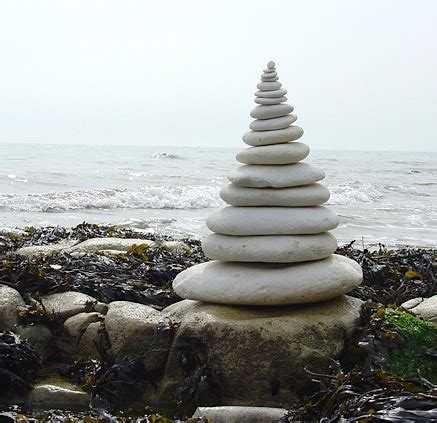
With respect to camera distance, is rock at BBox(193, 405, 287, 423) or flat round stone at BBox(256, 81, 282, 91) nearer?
rock at BBox(193, 405, 287, 423)

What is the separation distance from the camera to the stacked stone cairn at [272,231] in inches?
194

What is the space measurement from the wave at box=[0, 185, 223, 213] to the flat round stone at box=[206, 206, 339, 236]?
1262cm

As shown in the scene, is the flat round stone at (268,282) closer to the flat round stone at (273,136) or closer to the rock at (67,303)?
the rock at (67,303)

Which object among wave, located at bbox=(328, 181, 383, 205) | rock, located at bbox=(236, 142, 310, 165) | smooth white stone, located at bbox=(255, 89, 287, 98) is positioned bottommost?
wave, located at bbox=(328, 181, 383, 205)

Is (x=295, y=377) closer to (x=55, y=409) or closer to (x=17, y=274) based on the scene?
(x=55, y=409)

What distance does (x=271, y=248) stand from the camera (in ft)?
16.4

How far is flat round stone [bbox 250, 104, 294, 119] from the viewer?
5363 mm

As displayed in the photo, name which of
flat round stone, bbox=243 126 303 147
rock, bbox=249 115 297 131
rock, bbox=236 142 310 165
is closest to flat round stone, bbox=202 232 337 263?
rock, bbox=236 142 310 165

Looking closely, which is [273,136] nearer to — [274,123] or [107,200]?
[274,123]

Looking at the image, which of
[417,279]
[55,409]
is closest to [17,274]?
[55,409]

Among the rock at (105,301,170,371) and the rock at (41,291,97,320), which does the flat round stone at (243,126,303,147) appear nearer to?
the rock at (105,301,170,371)

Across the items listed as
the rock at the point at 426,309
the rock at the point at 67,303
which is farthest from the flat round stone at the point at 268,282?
the rock at the point at 67,303

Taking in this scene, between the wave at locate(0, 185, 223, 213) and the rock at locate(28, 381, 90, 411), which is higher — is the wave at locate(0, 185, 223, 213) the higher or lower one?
the lower one

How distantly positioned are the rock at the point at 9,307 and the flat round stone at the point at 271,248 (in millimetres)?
1515
